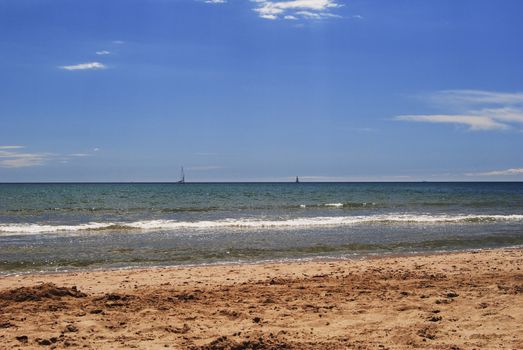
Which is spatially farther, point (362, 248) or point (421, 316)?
point (362, 248)

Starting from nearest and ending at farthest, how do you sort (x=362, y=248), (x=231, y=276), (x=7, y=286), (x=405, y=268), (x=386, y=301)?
(x=386, y=301) < (x=7, y=286) < (x=231, y=276) < (x=405, y=268) < (x=362, y=248)

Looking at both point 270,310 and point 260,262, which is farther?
point 260,262

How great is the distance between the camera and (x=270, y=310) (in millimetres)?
7309

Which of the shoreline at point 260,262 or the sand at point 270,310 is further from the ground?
the sand at point 270,310

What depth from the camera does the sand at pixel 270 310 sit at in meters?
5.98

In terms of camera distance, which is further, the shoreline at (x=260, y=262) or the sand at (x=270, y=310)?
the shoreline at (x=260, y=262)

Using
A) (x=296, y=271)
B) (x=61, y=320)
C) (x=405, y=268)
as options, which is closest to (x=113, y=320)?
(x=61, y=320)

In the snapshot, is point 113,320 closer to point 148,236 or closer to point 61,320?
point 61,320

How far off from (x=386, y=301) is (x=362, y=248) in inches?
319

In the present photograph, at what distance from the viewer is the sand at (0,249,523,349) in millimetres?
5980

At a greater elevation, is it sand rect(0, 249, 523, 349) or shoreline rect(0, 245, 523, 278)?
sand rect(0, 249, 523, 349)

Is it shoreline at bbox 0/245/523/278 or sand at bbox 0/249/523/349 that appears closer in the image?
sand at bbox 0/249/523/349

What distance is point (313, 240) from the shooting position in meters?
17.7

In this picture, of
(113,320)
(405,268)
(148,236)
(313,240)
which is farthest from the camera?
(148,236)
